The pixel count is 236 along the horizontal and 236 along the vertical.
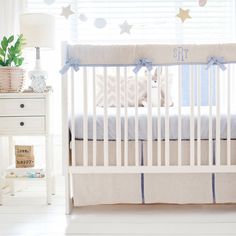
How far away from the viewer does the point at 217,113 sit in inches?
85.4

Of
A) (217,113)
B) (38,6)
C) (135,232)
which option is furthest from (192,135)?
(38,6)

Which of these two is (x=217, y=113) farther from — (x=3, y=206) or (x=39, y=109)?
(x=3, y=206)

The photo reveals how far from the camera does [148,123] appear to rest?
2.19 meters

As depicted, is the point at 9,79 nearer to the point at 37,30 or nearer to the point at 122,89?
the point at 37,30

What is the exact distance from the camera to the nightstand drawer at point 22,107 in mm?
2479

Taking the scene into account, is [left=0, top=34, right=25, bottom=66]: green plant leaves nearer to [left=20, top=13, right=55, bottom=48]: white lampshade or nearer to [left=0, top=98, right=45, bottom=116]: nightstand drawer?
[left=20, top=13, right=55, bottom=48]: white lampshade

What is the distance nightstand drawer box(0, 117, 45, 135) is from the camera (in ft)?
8.14

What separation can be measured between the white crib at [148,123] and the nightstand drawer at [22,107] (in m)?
0.30

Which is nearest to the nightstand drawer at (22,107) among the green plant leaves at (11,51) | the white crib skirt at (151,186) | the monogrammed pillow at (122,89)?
the green plant leaves at (11,51)

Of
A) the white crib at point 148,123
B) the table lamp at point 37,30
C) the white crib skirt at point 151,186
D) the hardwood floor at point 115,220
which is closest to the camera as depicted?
the hardwood floor at point 115,220

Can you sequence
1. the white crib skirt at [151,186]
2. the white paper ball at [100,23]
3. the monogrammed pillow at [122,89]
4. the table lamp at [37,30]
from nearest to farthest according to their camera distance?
the white crib skirt at [151,186] < the table lamp at [37,30] < the monogrammed pillow at [122,89] < the white paper ball at [100,23]

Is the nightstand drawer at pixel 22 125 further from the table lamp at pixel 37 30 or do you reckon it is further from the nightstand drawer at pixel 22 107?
the table lamp at pixel 37 30

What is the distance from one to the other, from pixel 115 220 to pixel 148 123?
518 mm

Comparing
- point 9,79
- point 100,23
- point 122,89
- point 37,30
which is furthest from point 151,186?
point 100,23
